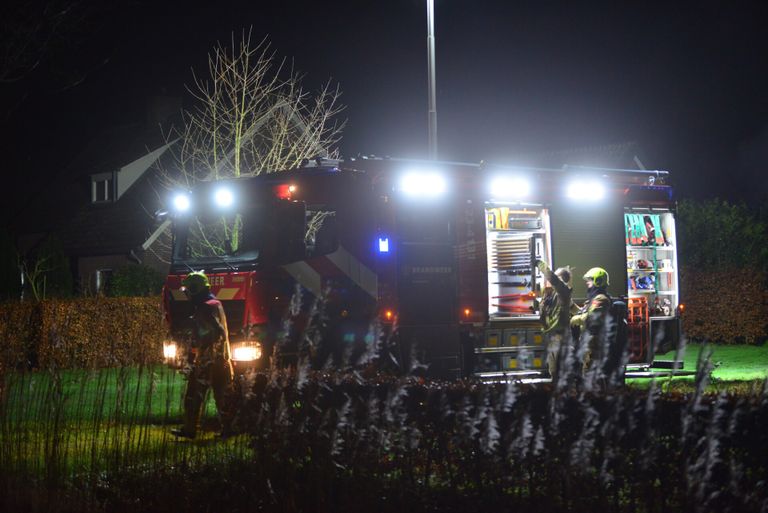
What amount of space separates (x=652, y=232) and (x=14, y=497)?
10.9m

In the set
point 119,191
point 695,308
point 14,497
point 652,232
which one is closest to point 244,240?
point 14,497

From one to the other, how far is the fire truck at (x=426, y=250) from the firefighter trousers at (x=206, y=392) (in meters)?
0.33

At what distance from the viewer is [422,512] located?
587 centimetres

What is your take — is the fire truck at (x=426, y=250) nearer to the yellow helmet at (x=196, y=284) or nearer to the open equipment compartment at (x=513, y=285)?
the open equipment compartment at (x=513, y=285)

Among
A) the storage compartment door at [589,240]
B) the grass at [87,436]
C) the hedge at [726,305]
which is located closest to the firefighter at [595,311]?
the storage compartment door at [589,240]

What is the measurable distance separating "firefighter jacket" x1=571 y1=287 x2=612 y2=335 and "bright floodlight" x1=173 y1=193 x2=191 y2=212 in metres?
4.95

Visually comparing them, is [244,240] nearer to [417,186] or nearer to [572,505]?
[417,186]

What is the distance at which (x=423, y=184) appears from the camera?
11.9m

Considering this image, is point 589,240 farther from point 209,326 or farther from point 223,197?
point 209,326

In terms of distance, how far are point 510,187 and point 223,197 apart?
13.1ft

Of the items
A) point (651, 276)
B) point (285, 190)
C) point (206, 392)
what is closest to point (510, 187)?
point (651, 276)

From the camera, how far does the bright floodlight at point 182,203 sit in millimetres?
11812

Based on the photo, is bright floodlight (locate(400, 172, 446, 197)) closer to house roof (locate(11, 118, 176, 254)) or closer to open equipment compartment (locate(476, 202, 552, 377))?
open equipment compartment (locate(476, 202, 552, 377))

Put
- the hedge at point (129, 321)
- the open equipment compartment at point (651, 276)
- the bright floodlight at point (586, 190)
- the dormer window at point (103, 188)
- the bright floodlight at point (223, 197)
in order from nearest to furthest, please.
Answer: the hedge at point (129, 321) → the bright floodlight at point (223, 197) → the bright floodlight at point (586, 190) → the open equipment compartment at point (651, 276) → the dormer window at point (103, 188)
